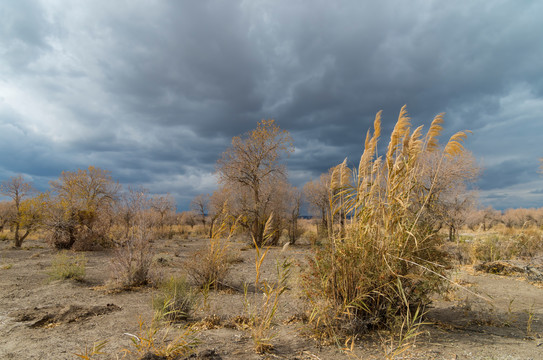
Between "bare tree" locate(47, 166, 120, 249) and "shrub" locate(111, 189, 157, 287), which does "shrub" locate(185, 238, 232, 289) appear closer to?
"shrub" locate(111, 189, 157, 287)

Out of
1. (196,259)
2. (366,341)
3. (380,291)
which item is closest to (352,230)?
(380,291)

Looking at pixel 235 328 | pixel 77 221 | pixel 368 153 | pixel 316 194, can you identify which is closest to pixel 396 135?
pixel 368 153

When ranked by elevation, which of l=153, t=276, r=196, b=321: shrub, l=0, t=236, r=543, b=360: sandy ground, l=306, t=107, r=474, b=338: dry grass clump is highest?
l=306, t=107, r=474, b=338: dry grass clump

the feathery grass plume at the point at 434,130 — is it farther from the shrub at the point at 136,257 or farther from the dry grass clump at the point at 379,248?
the shrub at the point at 136,257

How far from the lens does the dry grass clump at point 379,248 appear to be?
3352 millimetres

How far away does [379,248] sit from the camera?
3.36 meters

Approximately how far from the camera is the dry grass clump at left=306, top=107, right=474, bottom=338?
335 centimetres

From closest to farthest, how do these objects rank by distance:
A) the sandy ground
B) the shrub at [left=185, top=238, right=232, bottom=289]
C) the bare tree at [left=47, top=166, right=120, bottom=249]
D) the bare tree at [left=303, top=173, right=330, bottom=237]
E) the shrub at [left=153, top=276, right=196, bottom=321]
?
1. the sandy ground
2. the shrub at [left=153, top=276, right=196, bottom=321]
3. the shrub at [left=185, top=238, right=232, bottom=289]
4. the bare tree at [left=47, top=166, right=120, bottom=249]
5. the bare tree at [left=303, top=173, right=330, bottom=237]

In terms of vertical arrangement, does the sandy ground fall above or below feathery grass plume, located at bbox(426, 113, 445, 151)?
below

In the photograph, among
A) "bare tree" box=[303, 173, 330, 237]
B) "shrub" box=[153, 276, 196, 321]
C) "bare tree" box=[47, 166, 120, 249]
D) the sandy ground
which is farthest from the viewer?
"bare tree" box=[303, 173, 330, 237]

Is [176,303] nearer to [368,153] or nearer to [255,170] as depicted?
[368,153]

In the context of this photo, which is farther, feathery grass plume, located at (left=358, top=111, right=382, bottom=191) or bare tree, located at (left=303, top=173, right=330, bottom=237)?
bare tree, located at (left=303, top=173, right=330, bottom=237)

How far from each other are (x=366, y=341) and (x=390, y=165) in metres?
2.12

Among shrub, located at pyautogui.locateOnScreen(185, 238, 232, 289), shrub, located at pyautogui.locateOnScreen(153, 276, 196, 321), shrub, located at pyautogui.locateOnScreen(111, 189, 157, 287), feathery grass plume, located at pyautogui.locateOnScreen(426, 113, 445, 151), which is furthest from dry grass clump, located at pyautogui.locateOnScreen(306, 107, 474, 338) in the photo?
shrub, located at pyautogui.locateOnScreen(111, 189, 157, 287)
